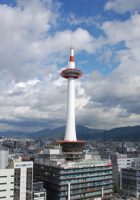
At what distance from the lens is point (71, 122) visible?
102 metres

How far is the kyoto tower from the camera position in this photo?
9596 cm

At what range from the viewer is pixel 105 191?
306ft

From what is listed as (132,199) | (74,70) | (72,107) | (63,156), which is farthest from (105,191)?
(74,70)

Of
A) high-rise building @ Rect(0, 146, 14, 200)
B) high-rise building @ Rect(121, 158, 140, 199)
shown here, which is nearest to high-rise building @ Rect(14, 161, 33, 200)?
high-rise building @ Rect(0, 146, 14, 200)

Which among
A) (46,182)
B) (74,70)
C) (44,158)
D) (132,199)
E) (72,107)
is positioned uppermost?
(74,70)

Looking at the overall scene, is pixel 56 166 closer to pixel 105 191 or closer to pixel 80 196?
pixel 80 196

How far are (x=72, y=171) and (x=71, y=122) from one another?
2113 centimetres

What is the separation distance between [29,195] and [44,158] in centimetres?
1977

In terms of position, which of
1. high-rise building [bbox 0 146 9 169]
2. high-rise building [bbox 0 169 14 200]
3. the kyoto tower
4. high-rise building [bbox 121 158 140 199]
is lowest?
high-rise building [bbox 121 158 140 199]

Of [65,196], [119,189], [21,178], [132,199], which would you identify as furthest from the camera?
[119,189]

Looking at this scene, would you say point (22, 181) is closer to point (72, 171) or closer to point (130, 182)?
point (72, 171)

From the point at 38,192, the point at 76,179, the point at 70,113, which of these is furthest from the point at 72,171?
the point at 70,113

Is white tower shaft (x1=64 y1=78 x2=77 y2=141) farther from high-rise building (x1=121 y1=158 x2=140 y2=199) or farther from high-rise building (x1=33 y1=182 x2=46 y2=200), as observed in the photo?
high-rise building (x1=121 y1=158 x2=140 y2=199)

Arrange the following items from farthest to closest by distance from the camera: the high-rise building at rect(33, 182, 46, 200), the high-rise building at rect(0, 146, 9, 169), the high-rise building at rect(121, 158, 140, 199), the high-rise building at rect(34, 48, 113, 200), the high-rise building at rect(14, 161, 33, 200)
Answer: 1. the high-rise building at rect(121, 158, 140, 199)
2. the high-rise building at rect(34, 48, 113, 200)
3. the high-rise building at rect(33, 182, 46, 200)
4. the high-rise building at rect(0, 146, 9, 169)
5. the high-rise building at rect(14, 161, 33, 200)
